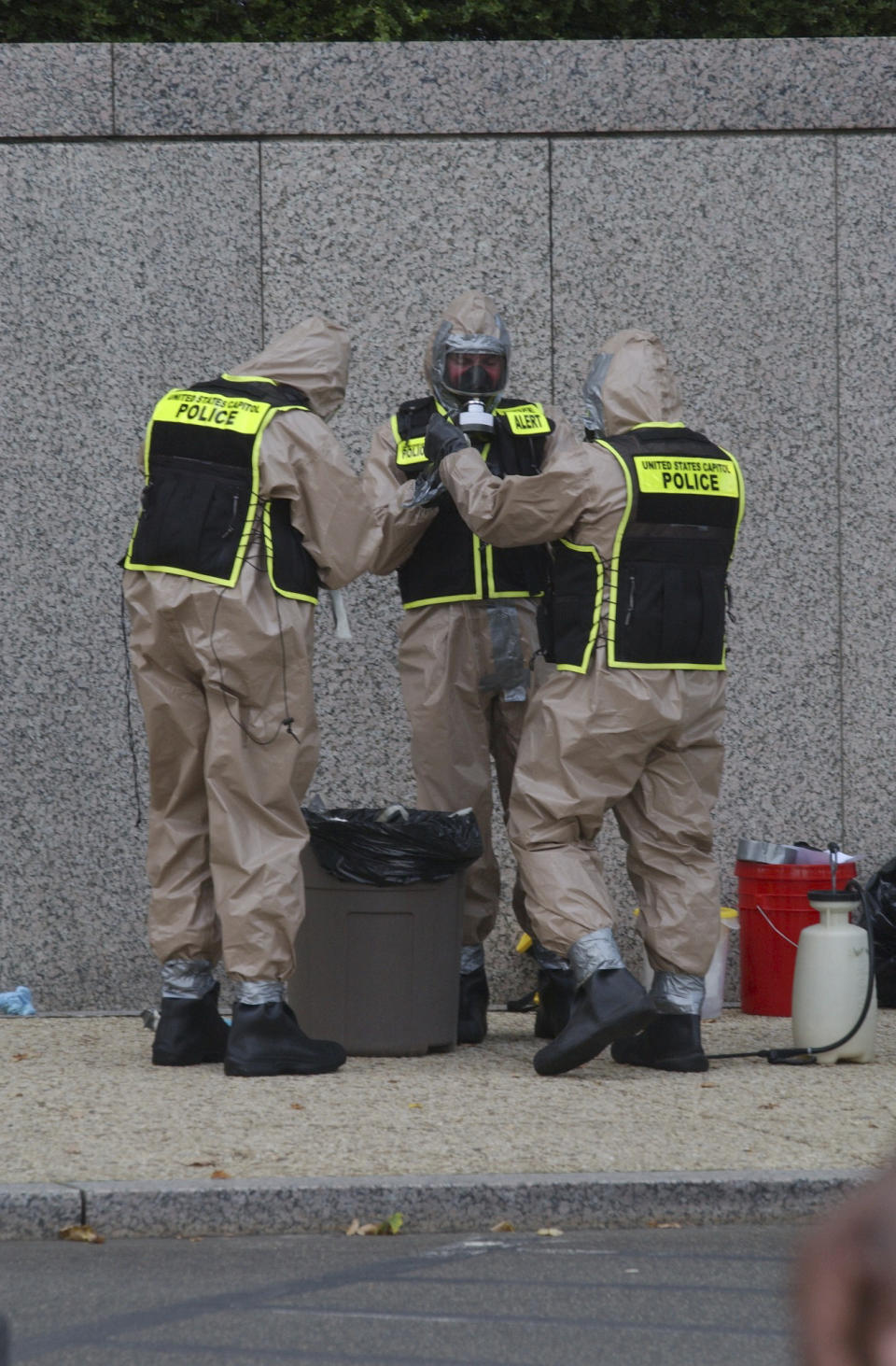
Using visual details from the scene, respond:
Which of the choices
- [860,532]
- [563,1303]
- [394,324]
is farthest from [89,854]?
[563,1303]

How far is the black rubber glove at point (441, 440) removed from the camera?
5.21m

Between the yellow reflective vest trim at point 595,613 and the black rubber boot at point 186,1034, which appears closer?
the yellow reflective vest trim at point 595,613

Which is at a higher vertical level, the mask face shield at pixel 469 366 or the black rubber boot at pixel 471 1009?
the mask face shield at pixel 469 366

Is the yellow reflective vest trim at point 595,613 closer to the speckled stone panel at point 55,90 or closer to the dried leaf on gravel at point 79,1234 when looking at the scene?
the dried leaf on gravel at point 79,1234

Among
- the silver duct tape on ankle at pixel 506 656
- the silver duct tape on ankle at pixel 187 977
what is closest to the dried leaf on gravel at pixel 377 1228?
the silver duct tape on ankle at pixel 187 977

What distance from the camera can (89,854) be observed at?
6.64 meters

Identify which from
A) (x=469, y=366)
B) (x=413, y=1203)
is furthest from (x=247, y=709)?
(x=413, y=1203)

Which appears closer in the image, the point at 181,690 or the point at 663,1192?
the point at 663,1192

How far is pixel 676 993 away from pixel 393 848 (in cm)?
98

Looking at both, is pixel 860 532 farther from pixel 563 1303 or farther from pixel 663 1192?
pixel 563 1303

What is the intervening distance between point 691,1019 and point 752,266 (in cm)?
324

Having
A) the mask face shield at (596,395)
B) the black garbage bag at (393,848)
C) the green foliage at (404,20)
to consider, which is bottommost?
the black garbage bag at (393,848)

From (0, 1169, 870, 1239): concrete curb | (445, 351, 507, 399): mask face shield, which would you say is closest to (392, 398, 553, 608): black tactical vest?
(445, 351, 507, 399): mask face shield

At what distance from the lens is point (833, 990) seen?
527 cm
